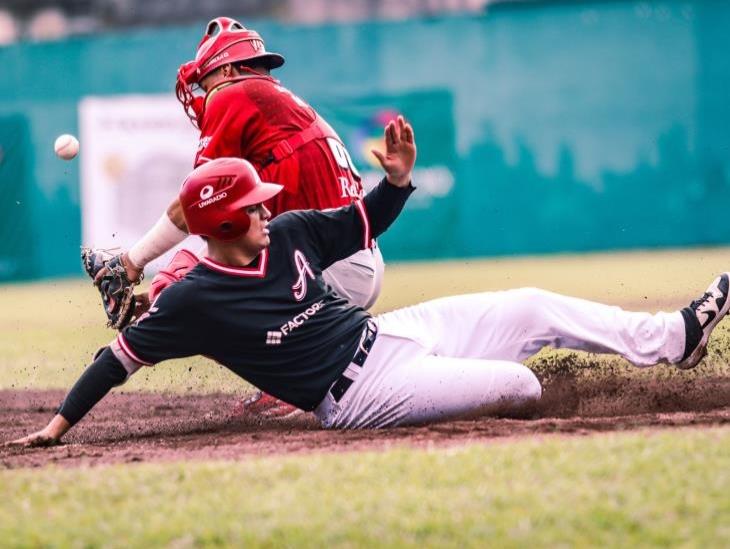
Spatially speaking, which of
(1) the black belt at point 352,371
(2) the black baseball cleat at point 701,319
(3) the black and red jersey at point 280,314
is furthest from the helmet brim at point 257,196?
(2) the black baseball cleat at point 701,319

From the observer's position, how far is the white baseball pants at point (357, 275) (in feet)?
19.4

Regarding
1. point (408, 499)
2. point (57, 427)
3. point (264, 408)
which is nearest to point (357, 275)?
point (264, 408)

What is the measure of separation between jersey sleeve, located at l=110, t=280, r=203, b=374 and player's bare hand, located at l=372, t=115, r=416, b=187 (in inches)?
37.2

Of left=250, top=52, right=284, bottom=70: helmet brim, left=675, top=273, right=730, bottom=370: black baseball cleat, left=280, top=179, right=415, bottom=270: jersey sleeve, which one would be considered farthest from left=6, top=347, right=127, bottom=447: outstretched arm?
left=675, top=273, right=730, bottom=370: black baseball cleat

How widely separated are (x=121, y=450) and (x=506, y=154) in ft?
43.0

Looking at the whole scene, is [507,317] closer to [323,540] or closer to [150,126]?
[323,540]

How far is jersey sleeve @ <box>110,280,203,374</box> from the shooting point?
488 cm

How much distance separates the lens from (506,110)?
17.8 m

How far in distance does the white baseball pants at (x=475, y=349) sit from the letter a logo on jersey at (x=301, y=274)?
15.1 inches

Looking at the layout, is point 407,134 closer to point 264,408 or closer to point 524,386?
point 524,386

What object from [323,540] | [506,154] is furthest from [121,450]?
[506,154]

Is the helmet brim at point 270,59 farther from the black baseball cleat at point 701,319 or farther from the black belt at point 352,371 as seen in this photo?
the black baseball cleat at point 701,319

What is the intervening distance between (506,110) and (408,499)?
1472cm

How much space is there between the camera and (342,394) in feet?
16.8
